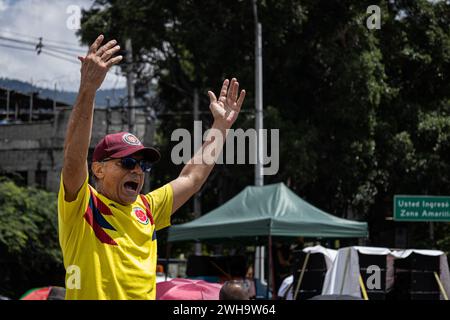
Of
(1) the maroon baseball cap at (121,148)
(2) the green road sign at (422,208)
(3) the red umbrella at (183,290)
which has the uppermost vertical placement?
(1) the maroon baseball cap at (121,148)

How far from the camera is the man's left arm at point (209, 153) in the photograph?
171 inches

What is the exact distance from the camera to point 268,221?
13180 mm

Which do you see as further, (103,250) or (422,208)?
(422,208)

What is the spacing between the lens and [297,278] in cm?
1188

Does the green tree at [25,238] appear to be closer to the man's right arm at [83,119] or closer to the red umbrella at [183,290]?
the red umbrella at [183,290]

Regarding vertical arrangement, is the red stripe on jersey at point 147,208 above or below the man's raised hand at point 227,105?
below

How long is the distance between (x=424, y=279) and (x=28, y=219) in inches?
543

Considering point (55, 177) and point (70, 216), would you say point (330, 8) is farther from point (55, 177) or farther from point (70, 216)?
point (70, 216)

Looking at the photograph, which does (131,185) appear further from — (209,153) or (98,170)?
(209,153)

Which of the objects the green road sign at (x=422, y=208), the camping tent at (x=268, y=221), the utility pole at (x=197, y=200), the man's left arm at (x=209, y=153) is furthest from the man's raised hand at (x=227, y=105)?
the utility pole at (x=197, y=200)

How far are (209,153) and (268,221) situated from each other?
8839 millimetres

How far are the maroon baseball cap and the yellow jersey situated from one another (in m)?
0.20

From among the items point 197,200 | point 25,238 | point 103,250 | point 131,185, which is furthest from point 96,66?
point 197,200

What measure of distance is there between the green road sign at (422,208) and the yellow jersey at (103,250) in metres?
14.0
